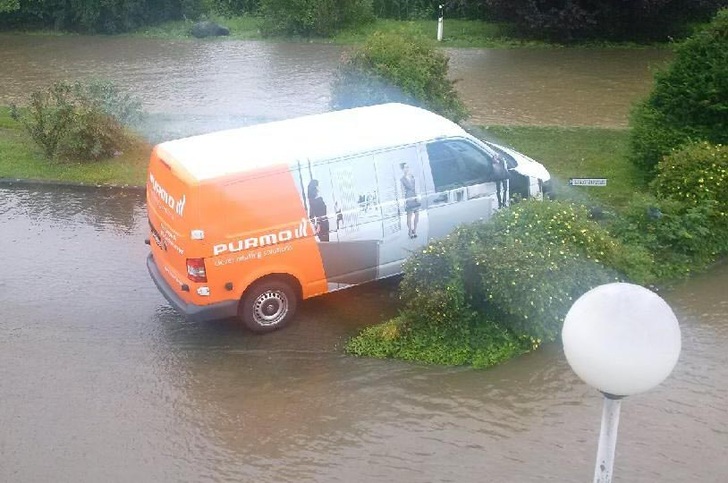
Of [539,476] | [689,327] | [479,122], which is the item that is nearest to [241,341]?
[539,476]

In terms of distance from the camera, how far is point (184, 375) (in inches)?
320

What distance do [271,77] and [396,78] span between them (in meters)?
7.99

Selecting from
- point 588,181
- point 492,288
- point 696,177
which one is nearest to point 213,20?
point 588,181

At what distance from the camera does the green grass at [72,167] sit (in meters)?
13.4

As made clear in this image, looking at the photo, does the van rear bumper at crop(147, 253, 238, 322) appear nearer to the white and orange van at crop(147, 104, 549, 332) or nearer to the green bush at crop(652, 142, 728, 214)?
the white and orange van at crop(147, 104, 549, 332)

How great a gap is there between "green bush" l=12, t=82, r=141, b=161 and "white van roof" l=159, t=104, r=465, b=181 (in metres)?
5.49

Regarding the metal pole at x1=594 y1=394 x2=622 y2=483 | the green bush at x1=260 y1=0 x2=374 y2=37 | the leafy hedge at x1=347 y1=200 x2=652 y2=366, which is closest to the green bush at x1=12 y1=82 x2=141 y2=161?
the leafy hedge at x1=347 y1=200 x2=652 y2=366

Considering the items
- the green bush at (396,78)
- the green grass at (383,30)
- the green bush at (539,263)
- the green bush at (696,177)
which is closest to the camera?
the green bush at (539,263)

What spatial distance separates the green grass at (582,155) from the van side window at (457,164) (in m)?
1.90

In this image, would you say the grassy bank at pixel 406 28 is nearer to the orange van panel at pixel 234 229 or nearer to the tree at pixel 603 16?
the tree at pixel 603 16

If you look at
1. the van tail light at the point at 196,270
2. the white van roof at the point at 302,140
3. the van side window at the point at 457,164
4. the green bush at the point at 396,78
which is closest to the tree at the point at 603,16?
the green bush at the point at 396,78

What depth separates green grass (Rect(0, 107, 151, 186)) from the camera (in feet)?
44.0

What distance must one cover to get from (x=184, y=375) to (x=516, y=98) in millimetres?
11572

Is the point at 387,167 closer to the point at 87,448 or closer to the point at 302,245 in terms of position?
the point at 302,245
